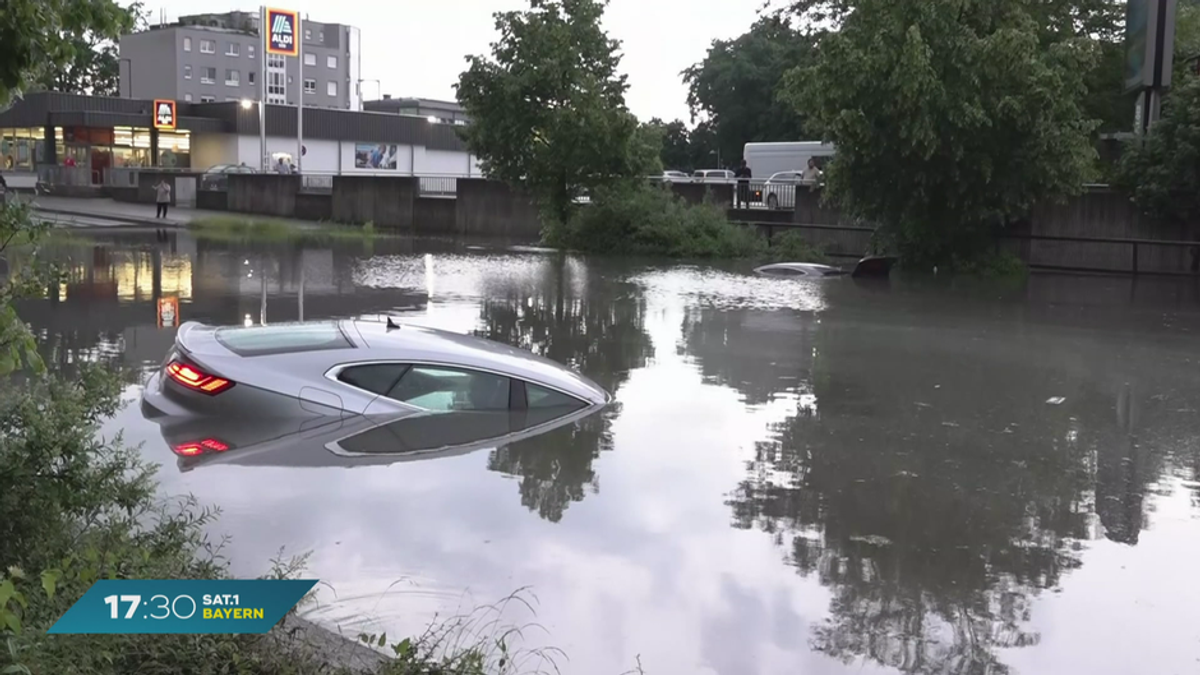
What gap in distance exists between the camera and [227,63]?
376ft

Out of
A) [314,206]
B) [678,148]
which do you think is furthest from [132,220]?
[678,148]

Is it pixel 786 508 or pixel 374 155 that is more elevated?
pixel 374 155

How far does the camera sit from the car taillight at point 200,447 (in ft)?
32.5

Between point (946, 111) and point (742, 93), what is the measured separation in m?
58.8

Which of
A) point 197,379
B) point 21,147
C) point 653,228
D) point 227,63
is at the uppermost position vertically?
point 227,63

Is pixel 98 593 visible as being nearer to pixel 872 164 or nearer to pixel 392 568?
pixel 392 568

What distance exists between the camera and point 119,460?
20.6 ft

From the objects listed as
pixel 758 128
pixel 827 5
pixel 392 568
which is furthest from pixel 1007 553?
pixel 758 128

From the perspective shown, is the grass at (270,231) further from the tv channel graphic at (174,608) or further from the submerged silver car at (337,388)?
the tv channel graphic at (174,608)

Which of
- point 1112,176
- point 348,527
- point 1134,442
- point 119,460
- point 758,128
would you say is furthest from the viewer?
point 758,128

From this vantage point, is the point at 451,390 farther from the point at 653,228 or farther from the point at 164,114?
the point at 164,114

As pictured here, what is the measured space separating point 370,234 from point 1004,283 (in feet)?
66.0

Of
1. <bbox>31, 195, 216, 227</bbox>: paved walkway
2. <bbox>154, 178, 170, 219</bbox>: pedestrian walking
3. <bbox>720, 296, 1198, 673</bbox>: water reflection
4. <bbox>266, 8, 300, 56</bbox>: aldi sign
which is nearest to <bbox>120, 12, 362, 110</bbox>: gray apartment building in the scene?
<bbox>266, 8, 300, 56</bbox>: aldi sign

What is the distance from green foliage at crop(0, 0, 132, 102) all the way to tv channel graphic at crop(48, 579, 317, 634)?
268cm
